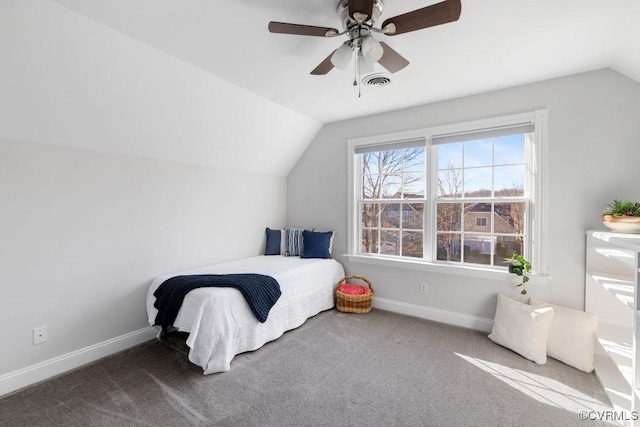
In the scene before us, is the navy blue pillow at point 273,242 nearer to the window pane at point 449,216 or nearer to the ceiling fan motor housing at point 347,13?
the window pane at point 449,216

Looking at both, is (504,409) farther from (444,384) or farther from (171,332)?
(171,332)

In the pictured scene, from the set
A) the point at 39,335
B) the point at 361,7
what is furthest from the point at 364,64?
the point at 39,335

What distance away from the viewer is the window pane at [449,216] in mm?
3238

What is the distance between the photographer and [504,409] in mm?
1853

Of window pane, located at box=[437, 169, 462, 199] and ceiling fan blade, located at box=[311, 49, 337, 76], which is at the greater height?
ceiling fan blade, located at box=[311, 49, 337, 76]

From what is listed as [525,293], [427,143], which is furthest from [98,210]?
[525,293]

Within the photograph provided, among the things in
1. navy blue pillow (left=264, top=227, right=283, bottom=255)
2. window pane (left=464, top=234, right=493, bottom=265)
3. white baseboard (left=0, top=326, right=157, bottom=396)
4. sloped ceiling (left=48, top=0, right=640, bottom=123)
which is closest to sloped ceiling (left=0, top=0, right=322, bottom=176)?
sloped ceiling (left=48, top=0, right=640, bottom=123)

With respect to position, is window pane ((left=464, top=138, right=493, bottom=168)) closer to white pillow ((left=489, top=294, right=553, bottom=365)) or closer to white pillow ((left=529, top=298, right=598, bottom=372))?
white pillow ((left=489, top=294, right=553, bottom=365))

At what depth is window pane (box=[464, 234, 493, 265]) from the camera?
3.07 metres

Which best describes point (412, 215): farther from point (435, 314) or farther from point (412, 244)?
point (435, 314)

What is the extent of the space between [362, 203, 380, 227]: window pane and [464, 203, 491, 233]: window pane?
1.06 metres

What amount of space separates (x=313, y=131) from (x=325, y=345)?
280 cm

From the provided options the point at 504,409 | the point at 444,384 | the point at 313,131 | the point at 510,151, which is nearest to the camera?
the point at 504,409

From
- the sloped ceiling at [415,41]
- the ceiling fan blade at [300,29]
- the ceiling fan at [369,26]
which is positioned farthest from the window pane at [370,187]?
the ceiling fan blade at [300,29]
